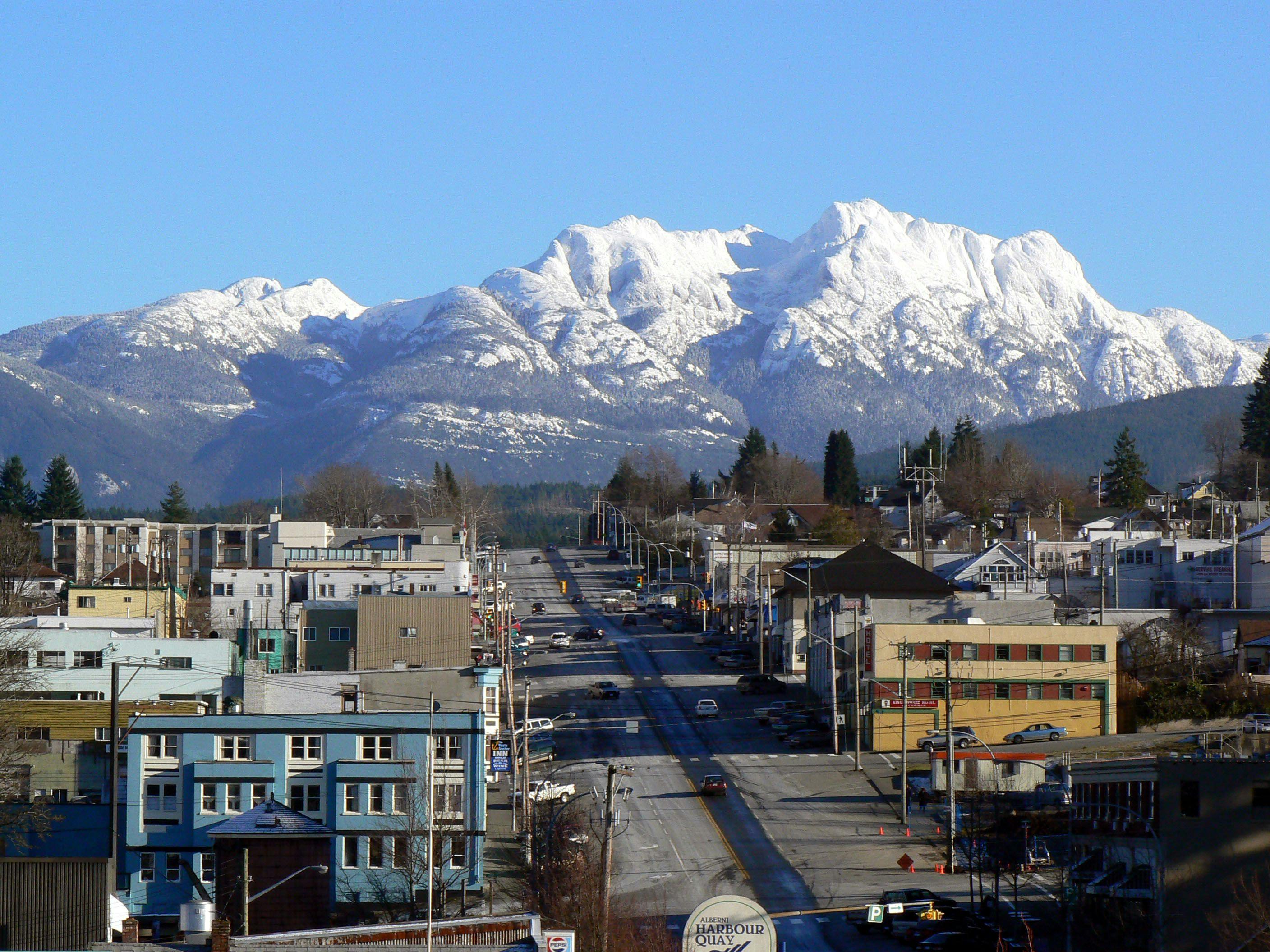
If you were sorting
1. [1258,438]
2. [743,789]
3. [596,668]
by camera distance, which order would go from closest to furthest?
[743,789], [596,668], [1258,438]

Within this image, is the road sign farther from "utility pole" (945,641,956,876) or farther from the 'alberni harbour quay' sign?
the 'alberni harbour quay' sign

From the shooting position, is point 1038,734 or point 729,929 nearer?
point 729,929

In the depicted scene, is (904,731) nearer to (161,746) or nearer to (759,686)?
(759,686)

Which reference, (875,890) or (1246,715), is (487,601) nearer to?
(1246,715)

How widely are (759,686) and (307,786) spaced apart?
41.0 meters

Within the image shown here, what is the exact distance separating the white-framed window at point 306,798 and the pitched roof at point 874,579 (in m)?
49.2

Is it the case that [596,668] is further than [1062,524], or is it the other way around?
[1062,524]

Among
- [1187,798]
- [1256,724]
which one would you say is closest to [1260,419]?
[1256,724]

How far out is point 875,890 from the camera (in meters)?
62.1

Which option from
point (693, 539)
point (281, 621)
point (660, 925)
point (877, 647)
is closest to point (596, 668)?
point (281, 621)

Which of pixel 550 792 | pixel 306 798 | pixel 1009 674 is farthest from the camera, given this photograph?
pixel 1009 674

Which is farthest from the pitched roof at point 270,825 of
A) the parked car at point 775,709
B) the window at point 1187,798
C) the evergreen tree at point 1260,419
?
the evergreen tree at point 1260,419

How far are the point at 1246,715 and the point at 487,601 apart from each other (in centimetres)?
7324

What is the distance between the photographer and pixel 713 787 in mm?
77438
